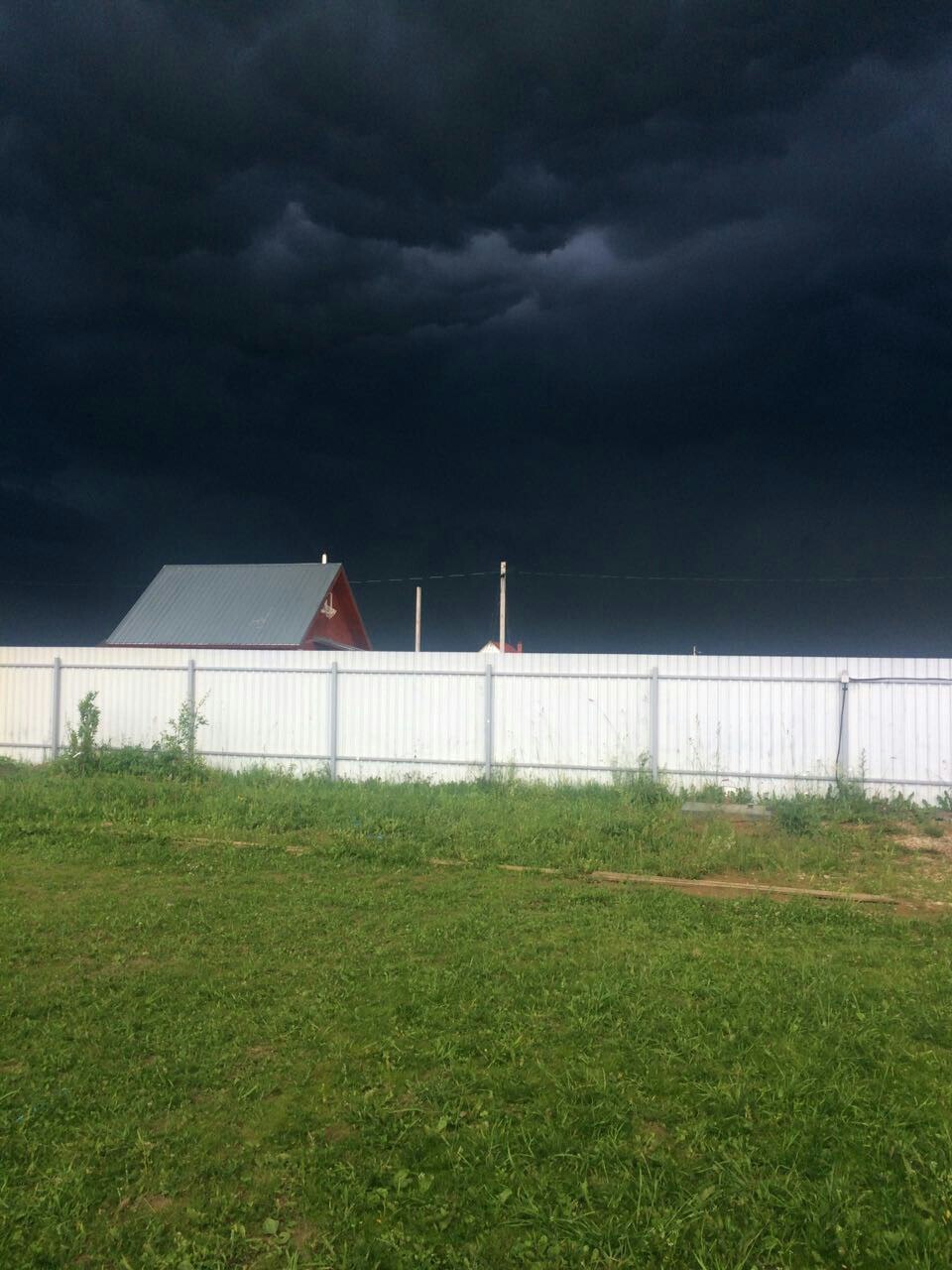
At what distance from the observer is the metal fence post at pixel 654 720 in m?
11.2

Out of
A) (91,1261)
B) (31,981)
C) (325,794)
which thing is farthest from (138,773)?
(91,1261)

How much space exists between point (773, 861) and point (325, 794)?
5104 millimetres

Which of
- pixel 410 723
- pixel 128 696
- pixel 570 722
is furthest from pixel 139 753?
pixel 570 722

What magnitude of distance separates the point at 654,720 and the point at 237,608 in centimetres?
1828

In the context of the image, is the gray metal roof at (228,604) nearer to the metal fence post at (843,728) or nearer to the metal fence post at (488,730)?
the metal fence post at (488,730)

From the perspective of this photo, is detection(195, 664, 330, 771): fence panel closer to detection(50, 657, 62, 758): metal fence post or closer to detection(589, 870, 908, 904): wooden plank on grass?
detection(50, 657, 62, 758): metal fence post

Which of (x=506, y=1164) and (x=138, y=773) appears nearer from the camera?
(x=506, y=1164)

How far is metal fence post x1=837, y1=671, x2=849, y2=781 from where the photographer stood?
10.7m

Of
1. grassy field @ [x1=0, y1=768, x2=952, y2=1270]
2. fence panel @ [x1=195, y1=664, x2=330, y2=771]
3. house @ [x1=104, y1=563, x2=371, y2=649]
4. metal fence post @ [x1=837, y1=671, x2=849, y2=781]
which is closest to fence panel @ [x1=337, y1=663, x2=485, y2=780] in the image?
fence panel @ [x1=195, y1=664, x2=330, y2=771]

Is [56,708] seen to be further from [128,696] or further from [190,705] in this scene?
[190,705]

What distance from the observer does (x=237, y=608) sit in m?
27.0

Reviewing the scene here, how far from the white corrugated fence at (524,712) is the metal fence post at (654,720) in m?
0.02

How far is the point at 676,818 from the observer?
30.9ft

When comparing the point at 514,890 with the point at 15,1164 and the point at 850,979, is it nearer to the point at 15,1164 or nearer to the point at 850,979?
the point at 850,979
